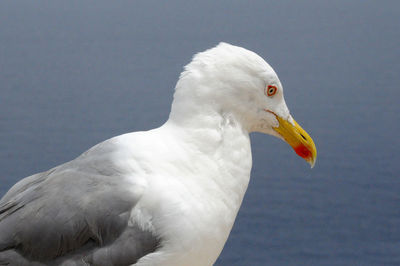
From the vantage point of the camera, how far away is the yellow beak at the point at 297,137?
6.46 ft

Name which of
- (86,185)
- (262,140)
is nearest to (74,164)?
(86,185)

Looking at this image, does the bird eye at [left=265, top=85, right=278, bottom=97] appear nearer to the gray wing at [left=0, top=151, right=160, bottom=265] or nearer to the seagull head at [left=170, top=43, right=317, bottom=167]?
the seagull head at [left=170, top=43, right=317, bottom=167]

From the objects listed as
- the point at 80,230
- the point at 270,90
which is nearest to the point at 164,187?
the point at 80,230

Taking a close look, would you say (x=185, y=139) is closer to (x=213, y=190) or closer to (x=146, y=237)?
(x=213, y=190)

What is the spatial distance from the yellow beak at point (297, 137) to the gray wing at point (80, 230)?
53cm

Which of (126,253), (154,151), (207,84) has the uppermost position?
(207,84)

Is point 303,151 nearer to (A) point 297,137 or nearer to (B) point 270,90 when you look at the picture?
(A) point 297,137

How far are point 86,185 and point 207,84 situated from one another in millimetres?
449

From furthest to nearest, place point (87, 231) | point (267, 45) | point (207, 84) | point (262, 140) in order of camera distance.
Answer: point (267, 45), point (262, 140), point (207, 84), point (87, 231)

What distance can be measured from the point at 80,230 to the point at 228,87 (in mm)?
581

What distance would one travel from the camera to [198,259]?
179 centimetres

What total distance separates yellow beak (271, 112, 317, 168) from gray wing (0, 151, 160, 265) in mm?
527

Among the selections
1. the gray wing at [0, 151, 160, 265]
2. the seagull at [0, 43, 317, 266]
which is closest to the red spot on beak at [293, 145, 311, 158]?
the seagull at [0, 43, 317, 266]

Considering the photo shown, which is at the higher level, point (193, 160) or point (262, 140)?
point (193, 160)
